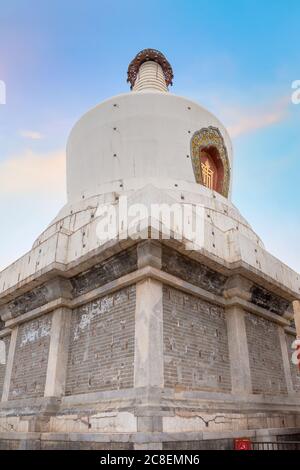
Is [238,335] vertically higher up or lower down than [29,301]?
lower down

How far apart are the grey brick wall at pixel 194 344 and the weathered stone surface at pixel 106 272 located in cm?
106

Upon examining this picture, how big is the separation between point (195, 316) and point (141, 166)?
568 centimetres

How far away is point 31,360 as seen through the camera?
1041 cm

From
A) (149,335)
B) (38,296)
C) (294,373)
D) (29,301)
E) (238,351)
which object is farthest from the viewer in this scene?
(294,373)

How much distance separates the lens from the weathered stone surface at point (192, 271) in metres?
8.68

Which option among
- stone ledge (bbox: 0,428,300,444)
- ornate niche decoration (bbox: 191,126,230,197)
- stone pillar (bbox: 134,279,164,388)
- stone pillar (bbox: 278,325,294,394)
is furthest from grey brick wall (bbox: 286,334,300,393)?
stone pillar (bbox: 134,279,164,388)

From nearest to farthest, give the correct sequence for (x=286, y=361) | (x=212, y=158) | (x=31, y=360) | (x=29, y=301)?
(x=31, y=360) → (x=29, y=301) → (x=286, y=361) → (x=212, y=158)

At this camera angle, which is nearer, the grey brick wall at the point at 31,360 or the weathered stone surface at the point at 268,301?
the grey brick wall at the point at 31,360

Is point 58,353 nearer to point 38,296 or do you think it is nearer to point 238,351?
point 38,296

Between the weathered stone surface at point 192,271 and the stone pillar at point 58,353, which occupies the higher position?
the weathered stone surface at point 192,271

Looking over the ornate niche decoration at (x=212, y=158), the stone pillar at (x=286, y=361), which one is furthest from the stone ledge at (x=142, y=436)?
the ornate niche decoration at (x=212, y=158)

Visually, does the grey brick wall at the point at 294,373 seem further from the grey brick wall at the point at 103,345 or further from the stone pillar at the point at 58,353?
the stone pillar at the point at 58,353

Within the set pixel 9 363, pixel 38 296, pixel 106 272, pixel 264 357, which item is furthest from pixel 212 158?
pixel 9 363

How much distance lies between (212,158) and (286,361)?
7.61 meters
